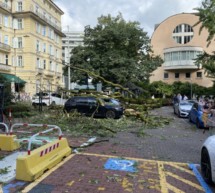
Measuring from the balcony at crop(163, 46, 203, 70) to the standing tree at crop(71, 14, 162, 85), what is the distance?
17.8m

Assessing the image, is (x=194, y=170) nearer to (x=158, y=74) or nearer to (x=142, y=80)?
(x=142, y=80)

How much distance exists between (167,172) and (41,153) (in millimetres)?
3059

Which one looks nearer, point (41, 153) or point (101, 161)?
point (41, 153)

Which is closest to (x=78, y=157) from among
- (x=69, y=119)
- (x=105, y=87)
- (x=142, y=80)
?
(x=69, y=119)

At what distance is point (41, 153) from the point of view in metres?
6.55

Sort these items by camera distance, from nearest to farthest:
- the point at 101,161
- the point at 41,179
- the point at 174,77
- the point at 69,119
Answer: the point at 41,179
the point at 101,161
the point at 69,119
the point at 174,77

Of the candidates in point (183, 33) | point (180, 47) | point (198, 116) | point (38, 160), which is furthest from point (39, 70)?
point (38, 160)

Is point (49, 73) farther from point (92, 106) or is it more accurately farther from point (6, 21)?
point (92, 106)

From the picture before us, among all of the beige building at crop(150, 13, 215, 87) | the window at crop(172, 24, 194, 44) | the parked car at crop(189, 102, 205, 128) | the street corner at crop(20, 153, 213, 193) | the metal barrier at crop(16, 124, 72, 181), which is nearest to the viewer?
the street corner at crop(20, 153, 213, 193)

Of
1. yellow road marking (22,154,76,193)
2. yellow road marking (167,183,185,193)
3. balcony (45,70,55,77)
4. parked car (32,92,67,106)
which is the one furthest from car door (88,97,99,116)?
balcony (45,70,55,77)

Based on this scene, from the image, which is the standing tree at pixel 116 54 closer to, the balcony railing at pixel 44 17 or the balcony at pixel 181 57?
the balcony railing at pixel 44 17

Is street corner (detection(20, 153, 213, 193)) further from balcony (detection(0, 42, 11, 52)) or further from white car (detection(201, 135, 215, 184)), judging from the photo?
balcony (detection(0, 42, 11, 52))

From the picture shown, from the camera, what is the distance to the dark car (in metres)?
18.4

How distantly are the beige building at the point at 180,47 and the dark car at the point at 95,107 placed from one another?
1421 inches
